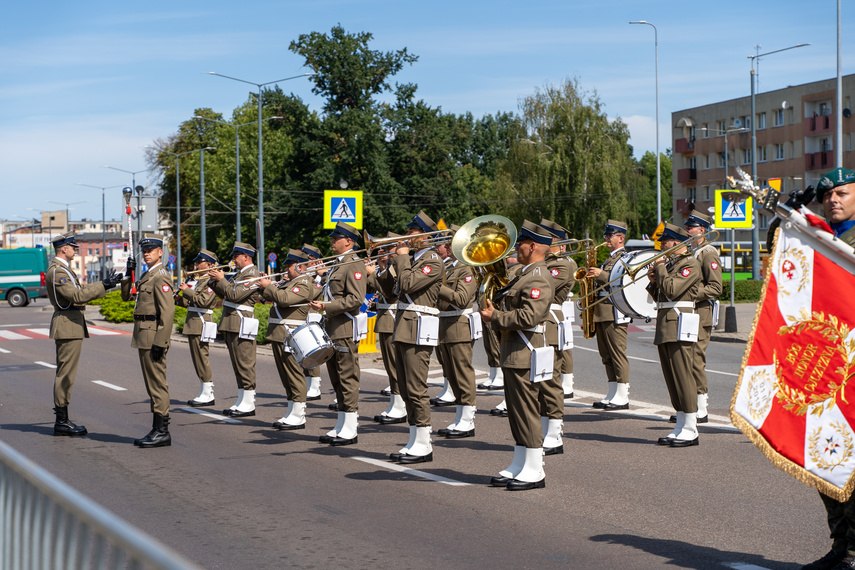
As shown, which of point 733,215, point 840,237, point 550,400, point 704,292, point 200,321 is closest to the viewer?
point 840,237

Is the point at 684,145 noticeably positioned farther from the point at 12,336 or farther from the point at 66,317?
the point at 66,317

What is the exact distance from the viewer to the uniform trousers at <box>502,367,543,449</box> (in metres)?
7.62

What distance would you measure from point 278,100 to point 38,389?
4642cm

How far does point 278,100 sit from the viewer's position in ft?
196

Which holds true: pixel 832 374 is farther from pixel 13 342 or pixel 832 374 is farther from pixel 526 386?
pixel 13 342

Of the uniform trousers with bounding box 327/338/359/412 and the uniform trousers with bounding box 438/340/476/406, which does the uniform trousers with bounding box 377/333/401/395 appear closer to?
the uniform trousers with bounding box 438/340/476/406

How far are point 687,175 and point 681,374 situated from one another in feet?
230

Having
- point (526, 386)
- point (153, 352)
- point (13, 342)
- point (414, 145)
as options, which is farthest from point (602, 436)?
point (414, 145)

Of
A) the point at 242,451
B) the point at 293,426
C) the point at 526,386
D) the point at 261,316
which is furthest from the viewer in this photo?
the point at 261,316

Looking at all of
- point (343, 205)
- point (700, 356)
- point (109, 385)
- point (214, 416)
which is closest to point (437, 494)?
point (700, 356)

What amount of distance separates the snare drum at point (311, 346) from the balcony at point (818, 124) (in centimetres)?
5913

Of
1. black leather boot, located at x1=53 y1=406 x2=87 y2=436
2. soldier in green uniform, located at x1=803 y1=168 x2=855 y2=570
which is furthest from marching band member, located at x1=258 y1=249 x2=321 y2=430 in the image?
soldier in green uniform, located at x1=803 y1=168 x2=855 y2=570

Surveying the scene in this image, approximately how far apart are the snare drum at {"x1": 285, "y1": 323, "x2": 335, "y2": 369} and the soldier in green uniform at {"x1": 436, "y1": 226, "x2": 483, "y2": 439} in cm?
126

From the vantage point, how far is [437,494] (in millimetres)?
7645
